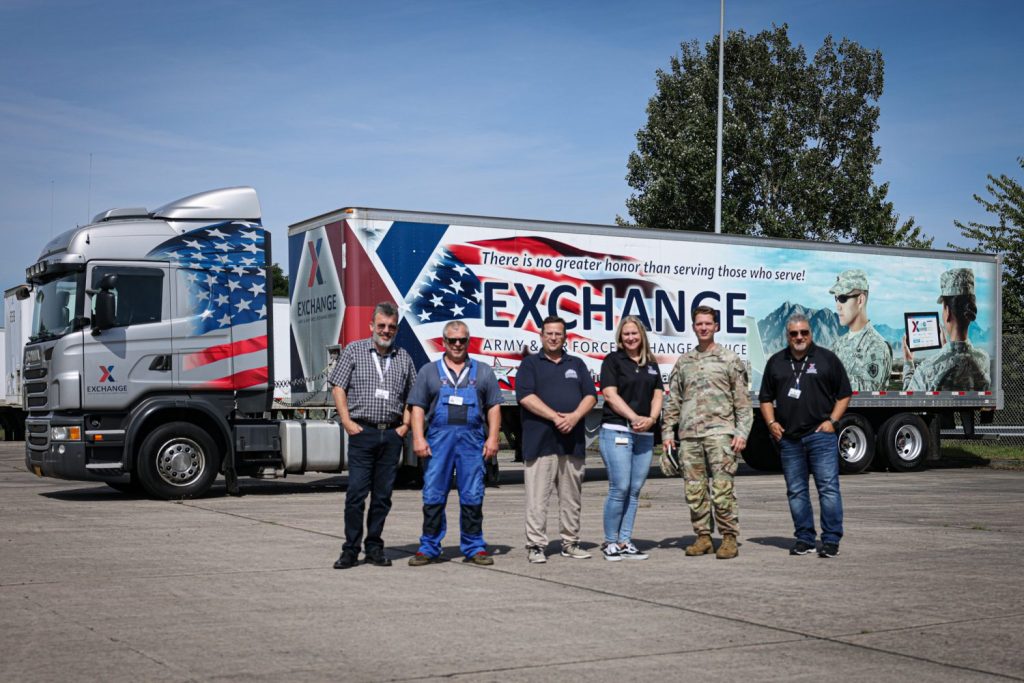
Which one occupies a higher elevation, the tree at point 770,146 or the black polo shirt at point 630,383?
the tree at point 770,146

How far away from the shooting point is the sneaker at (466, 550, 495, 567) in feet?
30.0

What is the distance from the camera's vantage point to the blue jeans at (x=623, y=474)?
9406 mm

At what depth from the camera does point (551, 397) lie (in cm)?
931

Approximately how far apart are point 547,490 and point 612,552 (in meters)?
0.74

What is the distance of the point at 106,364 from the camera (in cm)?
1453

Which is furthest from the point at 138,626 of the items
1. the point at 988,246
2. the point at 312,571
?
the point at 988,246

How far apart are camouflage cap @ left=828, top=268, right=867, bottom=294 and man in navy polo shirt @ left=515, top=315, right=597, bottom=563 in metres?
11.5

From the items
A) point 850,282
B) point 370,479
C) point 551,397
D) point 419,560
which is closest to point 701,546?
point 551,397

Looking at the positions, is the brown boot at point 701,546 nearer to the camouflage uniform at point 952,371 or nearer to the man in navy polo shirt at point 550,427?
the man in navy polo shirt at point 550,427

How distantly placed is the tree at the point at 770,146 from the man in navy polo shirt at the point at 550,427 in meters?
33.1

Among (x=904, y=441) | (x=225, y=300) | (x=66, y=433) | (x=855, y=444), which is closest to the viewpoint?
(x=66, y=433)

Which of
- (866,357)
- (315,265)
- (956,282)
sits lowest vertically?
(866,357)

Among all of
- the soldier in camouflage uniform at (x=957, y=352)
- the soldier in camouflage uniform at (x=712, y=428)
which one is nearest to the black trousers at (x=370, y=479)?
the soldier in camouflage uniform at (x=712, y=428)

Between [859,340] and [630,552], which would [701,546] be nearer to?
[630,552]
